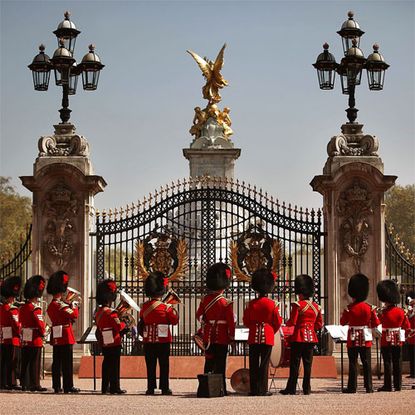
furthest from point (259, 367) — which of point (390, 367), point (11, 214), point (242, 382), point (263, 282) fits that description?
point (11, 214)

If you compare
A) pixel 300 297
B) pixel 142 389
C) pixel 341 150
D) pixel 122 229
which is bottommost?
pixel 142 389

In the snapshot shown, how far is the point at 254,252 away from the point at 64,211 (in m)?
3.53

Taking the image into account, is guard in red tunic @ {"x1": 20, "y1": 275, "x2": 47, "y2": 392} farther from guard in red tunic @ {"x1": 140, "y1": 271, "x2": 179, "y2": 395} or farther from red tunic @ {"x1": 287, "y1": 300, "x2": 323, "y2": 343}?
red tunic @ {"x1": 287, "y1": 300, "x2": 323, "y2": 343}

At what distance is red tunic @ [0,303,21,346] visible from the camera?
59.7 feet

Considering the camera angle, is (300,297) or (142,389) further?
(142,389)

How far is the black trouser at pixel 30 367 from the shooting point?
58.1ft

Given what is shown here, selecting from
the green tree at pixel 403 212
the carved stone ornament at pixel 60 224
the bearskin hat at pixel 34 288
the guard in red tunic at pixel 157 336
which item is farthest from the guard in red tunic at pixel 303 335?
the green tree at pixel 403 212

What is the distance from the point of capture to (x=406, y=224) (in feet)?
175

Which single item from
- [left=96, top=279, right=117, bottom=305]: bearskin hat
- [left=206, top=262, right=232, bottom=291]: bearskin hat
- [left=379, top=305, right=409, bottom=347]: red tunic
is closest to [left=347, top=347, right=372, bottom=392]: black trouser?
[left=379, top=305, right=409, bottom=347]: red tunic

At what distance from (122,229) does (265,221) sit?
8.60ft

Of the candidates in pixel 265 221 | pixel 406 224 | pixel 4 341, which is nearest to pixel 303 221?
pixel 265 221

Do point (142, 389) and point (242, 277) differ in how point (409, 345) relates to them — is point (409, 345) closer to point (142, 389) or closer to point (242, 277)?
point (242, 277)

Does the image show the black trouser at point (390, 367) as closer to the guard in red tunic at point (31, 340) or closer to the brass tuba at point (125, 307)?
the brass tuba at point (125, 307)

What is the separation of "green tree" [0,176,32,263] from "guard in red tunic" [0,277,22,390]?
28344 millimetres
